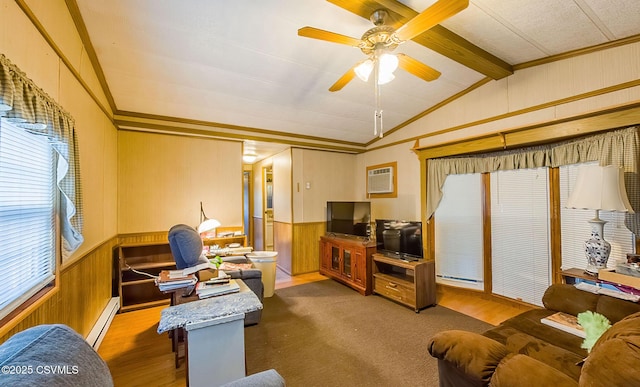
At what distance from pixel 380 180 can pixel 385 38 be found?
3057 millimetres

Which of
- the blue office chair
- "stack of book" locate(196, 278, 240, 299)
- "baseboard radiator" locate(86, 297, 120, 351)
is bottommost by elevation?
"baseboard radiator" locate(86, 297, 120, 351)

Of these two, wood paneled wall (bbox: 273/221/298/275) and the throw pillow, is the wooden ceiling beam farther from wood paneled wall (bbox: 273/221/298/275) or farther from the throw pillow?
wood paneled wall (bbox: 273/221/298/275)

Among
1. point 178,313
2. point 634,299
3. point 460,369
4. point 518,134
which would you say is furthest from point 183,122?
point 634,299

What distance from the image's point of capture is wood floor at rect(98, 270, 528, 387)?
1.99 metres

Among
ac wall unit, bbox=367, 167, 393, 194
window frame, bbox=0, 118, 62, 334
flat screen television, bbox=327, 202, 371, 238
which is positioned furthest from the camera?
ac wall unit, bbox=367, 167, 393, 194

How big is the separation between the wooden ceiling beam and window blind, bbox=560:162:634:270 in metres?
1.36

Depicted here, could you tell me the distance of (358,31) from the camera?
2178mm

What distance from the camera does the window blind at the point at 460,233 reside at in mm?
3516

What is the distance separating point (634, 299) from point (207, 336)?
9.22 ft

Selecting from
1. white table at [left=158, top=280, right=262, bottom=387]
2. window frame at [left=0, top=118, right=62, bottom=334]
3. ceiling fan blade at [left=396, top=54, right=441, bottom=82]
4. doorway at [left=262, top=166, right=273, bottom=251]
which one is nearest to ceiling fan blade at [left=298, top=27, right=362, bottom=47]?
ceiling fan blade at [left=396, top=54, right=441, bottom=82]

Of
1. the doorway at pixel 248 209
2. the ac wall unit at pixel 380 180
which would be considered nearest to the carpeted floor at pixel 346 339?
the ac wall unit at pixel 380 180

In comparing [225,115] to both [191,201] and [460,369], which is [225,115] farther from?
[460,369]

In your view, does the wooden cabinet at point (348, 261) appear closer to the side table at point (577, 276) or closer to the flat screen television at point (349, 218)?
the flat screen television at point (349, 218)

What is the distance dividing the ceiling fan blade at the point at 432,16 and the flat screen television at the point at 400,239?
2.22 metres
